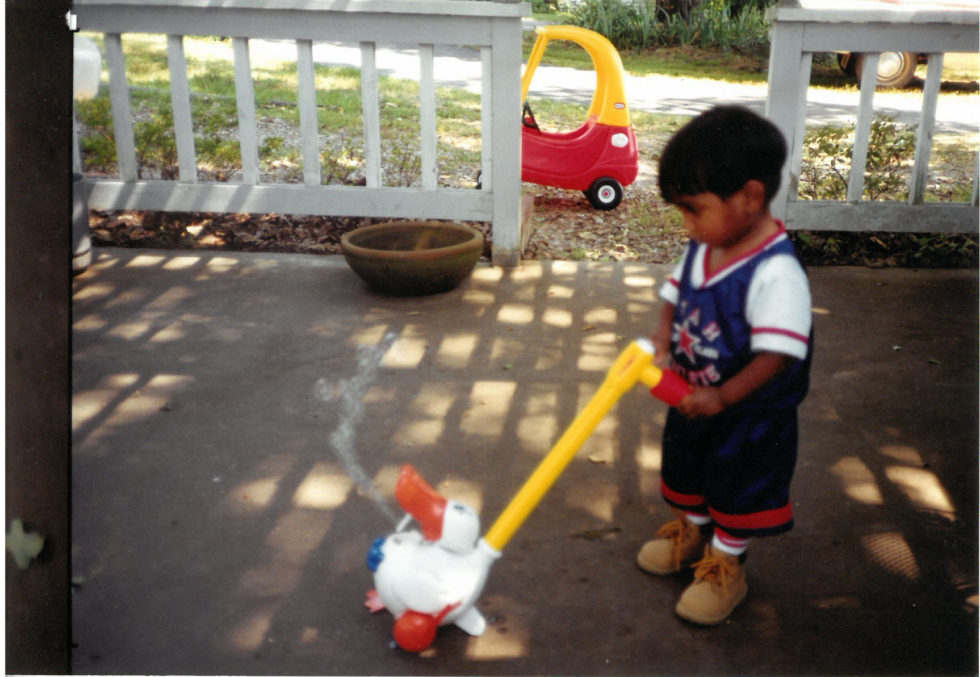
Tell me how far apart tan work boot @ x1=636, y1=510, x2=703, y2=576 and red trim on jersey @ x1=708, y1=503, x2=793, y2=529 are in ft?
0.65

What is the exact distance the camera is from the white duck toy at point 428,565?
1790 millimetres

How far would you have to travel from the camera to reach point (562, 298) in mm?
3918

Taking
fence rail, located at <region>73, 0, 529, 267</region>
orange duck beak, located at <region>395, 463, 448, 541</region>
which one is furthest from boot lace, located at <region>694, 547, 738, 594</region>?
fence rail, located at <region>73, 0, 529, 267</region>

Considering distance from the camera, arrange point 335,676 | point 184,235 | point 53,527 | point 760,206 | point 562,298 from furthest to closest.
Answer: point 184,235 → point 562,298 → point 335,676 → point 760,206 → point 53,527

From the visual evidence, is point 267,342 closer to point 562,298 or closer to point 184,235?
point 562,298

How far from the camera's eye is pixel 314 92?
4.22m

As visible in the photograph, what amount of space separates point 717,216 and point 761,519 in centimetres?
65

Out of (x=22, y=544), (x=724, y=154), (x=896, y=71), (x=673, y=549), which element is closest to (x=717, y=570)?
(x=673, y=549)

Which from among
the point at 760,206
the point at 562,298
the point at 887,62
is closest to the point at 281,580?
the point at 760,206

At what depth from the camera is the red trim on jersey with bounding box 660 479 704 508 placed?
2.04 m

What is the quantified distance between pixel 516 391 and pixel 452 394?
0.22 metres

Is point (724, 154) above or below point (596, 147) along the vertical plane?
above

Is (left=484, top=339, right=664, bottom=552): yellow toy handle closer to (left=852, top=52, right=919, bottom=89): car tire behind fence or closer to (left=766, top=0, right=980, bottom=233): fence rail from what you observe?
(left=766, top=0, right=980, bottom=233): fence rail

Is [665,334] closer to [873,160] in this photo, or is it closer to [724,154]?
[724,154]
